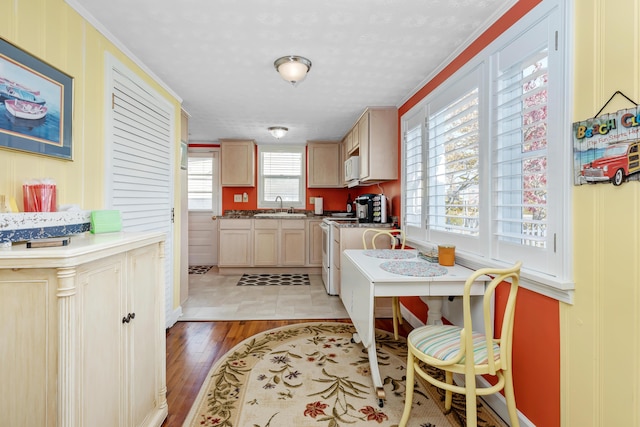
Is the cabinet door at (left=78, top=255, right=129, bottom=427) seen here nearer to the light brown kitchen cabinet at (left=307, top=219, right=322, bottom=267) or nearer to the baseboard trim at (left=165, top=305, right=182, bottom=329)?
the baseboard trim at (left=165, top=305, right=182, bottom=329)

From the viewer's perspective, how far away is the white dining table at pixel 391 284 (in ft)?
5.63

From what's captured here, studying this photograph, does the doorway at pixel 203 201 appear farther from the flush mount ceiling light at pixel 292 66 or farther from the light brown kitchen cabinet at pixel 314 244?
the flush mount ceiling light at pixel 292 66

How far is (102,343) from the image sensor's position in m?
1.18

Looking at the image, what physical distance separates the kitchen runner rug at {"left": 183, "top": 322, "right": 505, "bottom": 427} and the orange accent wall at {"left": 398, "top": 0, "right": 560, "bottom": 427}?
0.85ft

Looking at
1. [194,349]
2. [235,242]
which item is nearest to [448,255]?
[194,349]

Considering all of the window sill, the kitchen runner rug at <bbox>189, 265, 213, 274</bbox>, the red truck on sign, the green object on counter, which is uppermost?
the red truck on sign

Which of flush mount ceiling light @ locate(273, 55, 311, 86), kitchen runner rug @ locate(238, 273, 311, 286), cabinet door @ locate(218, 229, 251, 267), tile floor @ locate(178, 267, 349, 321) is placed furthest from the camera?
cabinet door @ locate(218, 229, 251, 267)

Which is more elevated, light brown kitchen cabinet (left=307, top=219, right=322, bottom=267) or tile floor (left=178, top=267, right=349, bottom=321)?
light brown kitchen cabinet (left=307, top=219, right=322, bottom=267)

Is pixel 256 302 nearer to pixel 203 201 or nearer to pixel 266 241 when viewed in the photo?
Result: pixel 266 241

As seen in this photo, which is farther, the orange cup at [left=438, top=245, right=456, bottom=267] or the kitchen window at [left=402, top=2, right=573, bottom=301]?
the orange cup at [left=438, top=245, right=456, bottom=267]

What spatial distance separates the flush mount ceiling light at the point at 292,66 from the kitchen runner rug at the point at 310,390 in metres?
2.16

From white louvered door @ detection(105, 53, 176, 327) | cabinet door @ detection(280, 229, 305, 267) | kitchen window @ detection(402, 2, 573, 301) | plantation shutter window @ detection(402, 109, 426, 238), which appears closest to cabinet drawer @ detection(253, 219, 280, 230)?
cabinet door @ detection(280, 229, 305, 267)

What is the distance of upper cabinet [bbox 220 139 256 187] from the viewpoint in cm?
511

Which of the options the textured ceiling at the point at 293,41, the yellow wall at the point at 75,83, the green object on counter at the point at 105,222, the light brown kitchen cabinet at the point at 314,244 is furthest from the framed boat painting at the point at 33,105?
the light brown kitchen cabinet at the point at 314,244
